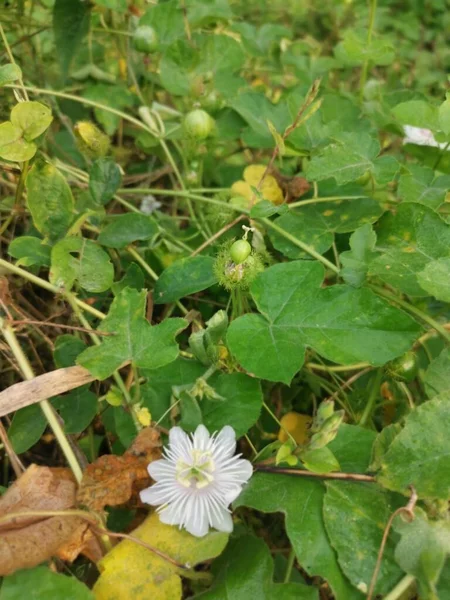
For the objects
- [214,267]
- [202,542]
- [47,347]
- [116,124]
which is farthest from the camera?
[116,124]

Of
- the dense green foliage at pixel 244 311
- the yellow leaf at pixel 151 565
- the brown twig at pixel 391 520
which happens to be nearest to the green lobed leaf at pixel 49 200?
the dense green foliage at pixel 244 311

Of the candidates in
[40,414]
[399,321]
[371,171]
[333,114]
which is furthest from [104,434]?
[333,114]

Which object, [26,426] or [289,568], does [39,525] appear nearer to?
[26,426]

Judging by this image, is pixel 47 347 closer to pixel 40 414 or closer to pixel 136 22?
pixel 40 414

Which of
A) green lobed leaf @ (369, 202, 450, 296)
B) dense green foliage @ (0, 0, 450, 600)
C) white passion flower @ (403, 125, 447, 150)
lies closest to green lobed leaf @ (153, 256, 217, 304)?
dense green foliage @ (0, 0, 450, 600)

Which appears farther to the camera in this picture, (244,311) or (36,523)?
(244,311)

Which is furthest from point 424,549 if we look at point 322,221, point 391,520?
point 322,221

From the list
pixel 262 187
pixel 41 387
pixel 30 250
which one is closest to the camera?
pixel 41 387
